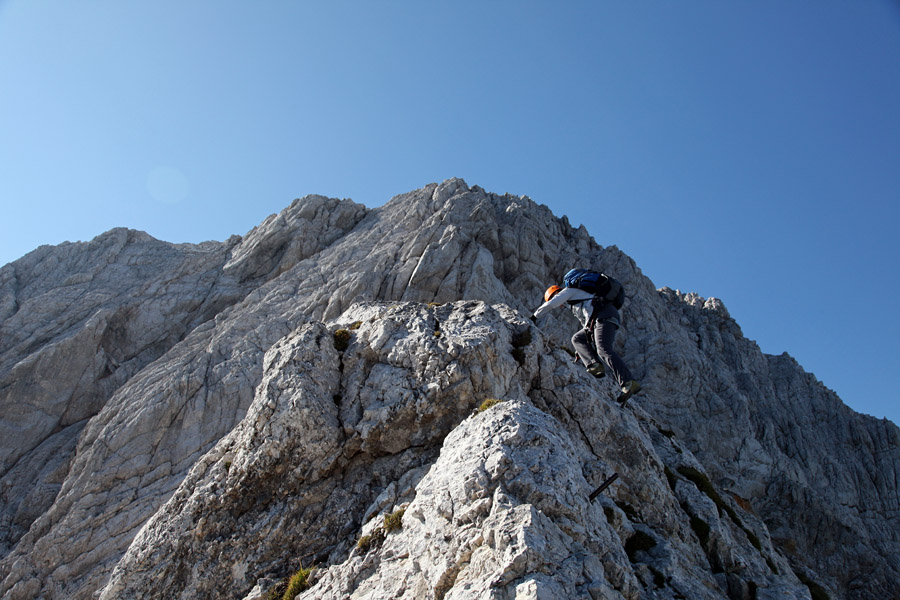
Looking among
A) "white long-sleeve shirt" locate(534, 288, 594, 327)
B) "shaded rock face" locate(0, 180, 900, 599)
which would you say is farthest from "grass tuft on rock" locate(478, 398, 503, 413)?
"white long-sleeve shirt" locate(534, 288, 594, 327)

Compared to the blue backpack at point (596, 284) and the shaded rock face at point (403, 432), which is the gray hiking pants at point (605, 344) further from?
the shaded rock face at point (403, 432)

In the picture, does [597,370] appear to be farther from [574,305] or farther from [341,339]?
[341,339]

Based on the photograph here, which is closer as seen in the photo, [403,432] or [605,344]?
[403,432]

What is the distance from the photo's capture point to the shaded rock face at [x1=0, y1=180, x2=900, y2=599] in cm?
987

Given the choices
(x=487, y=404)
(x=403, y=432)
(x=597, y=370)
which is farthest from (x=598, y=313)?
(x=403, y=432)

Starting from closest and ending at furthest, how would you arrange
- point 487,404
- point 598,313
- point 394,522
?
1. point 394,522
2. point 487,404
3. point 598,313

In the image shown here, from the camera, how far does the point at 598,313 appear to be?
48.7ft

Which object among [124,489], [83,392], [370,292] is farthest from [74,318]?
[370,292]

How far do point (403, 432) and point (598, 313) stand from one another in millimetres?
5828

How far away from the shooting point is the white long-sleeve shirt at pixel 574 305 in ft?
45.3

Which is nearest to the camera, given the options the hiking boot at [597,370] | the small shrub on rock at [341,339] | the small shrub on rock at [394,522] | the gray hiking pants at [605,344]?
the small shrub on rock at [394,522]

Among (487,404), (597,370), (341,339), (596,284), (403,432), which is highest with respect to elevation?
(596,284)

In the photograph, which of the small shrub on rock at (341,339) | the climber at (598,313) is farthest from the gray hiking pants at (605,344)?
the small shrub on rock at (341,339)

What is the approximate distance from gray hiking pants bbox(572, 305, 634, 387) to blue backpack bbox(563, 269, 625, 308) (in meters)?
0.28
